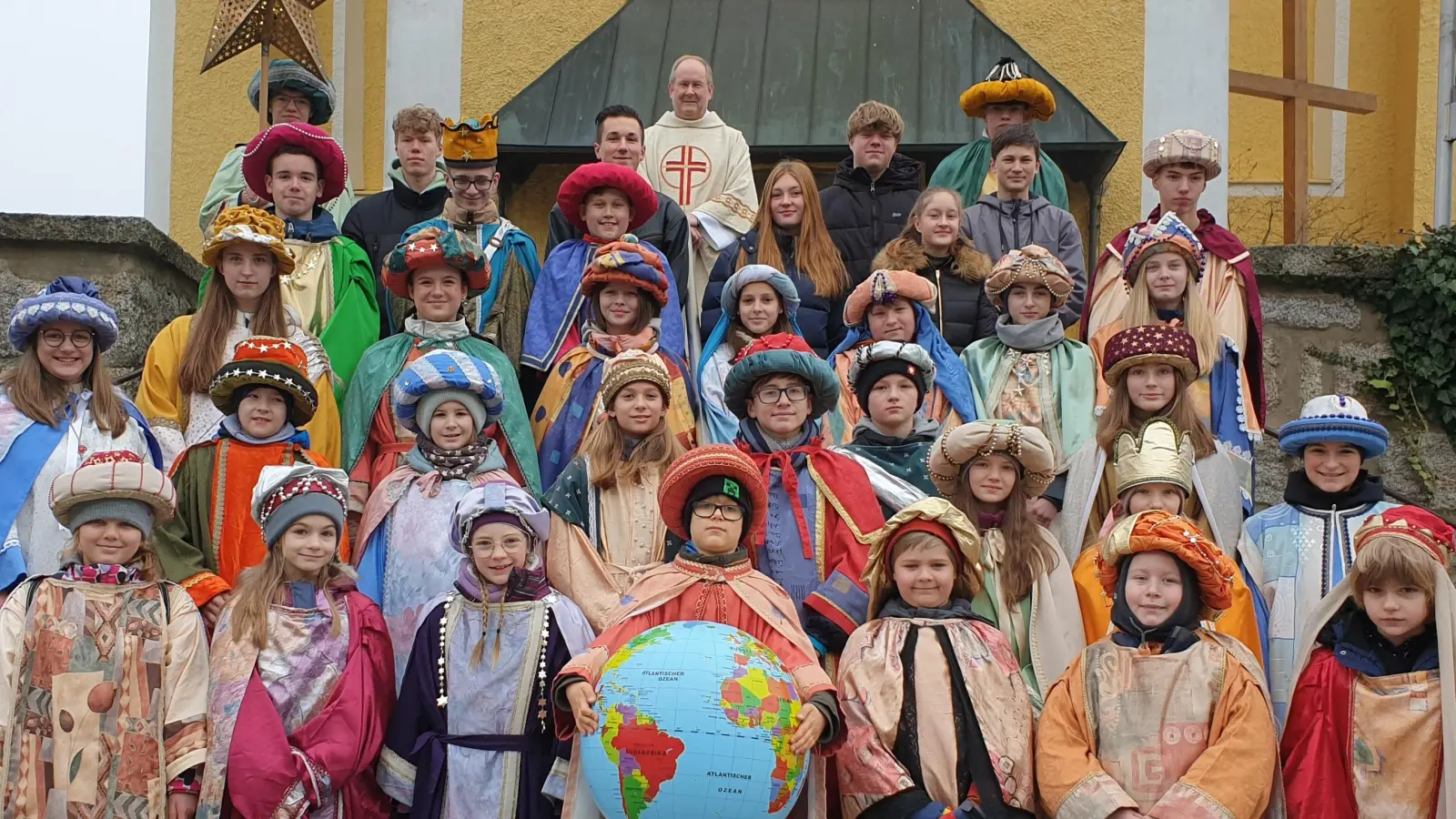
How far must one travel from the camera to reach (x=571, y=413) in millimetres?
8156

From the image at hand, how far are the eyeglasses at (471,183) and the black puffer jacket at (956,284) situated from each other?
6.45 ft

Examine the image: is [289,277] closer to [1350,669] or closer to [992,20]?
[1350,669]

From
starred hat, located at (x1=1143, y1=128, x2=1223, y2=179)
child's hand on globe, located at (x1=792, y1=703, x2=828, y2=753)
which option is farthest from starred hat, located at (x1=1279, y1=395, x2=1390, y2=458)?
child's hand on globe, located at (x1=792, y1=703, x2=828, y2=753)

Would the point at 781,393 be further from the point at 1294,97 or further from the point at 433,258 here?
the point at 1294,97

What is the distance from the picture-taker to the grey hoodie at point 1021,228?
30.8 feet

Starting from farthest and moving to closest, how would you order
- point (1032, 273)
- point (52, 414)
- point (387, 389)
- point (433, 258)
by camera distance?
point (1032, 273) < point (433, 258) < point (387, 389) < point (52, 414)

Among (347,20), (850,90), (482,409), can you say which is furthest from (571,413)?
(347,20)

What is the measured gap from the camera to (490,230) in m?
9.12

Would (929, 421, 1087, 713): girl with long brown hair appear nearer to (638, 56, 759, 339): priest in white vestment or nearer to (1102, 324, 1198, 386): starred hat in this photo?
(1102, 324, 1198, 386): starred hat

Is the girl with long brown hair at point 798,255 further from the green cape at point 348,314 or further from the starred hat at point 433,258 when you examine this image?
the green cape at point 348,314

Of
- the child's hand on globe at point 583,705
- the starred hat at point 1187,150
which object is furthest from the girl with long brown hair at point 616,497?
the starred hat at point 1187,150

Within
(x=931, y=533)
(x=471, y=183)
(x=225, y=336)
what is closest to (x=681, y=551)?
(x=931, y=533)

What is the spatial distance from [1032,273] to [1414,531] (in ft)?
8.02

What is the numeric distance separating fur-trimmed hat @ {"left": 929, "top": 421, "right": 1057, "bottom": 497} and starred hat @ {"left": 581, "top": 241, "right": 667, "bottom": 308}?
6.01 feet
